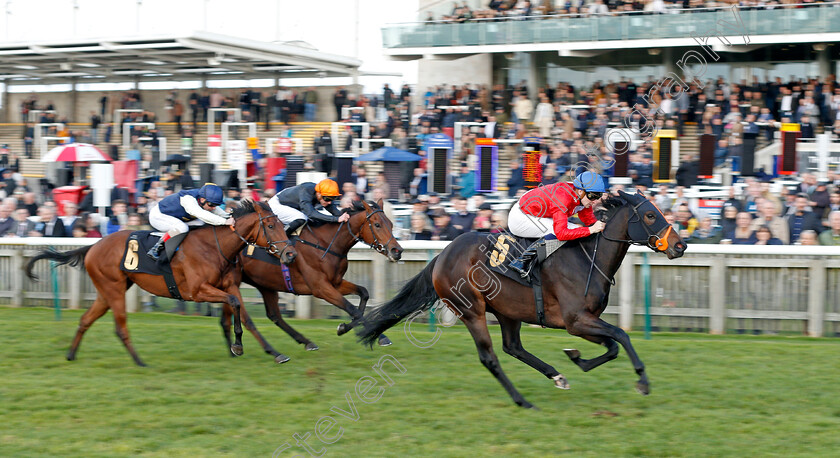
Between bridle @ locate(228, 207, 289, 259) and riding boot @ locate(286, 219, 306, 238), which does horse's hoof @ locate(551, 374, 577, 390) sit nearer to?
bridle @ locate(228, 207, 289, 259)

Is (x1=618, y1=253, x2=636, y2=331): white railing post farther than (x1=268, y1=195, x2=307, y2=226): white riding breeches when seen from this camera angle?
Yes

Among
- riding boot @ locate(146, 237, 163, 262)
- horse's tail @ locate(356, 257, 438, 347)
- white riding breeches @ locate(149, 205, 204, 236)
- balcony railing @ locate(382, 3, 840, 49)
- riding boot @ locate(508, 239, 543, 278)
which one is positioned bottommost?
horse's tail @ locate(356, 257, 438, 347)

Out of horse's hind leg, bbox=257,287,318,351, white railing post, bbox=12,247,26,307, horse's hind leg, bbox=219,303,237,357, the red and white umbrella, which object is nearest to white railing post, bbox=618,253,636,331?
horse's hind leg, bbox=257,287,318,351

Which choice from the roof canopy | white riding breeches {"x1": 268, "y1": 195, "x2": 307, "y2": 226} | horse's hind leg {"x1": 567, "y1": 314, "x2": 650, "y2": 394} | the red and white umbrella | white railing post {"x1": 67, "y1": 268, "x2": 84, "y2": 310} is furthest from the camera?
the roof canopy

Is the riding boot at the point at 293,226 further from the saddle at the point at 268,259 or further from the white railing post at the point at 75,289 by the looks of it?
the white railing post at the point at 75,289

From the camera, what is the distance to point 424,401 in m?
5.42

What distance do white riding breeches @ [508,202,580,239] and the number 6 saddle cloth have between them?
1.9 inches

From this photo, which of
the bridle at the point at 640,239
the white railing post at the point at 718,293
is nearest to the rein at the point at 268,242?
the bridle at the point at 640,239

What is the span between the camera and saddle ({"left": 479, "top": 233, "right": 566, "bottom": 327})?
5.46 meters

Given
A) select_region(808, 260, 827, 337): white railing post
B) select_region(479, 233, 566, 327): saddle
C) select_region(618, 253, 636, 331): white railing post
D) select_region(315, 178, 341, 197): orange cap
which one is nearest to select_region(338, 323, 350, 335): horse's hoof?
select_region(315, 178, 341, 197): orange cap

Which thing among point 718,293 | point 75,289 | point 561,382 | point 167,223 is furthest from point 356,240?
point 75,289

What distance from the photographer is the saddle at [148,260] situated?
6.70 m

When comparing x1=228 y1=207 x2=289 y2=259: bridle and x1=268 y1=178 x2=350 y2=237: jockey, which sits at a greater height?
x1=268 y1=178 x2=350 y2=237: jockey

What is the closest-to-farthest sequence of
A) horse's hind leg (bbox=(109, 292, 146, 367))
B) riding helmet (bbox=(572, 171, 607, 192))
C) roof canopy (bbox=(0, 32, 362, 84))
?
riding helmet (bbox=(572, 171, 607, 192)) < horse's hind leg (bbox=(109, 292, 146, 367)) < roof canopy (bbox=(0, 32, 362, 84))
